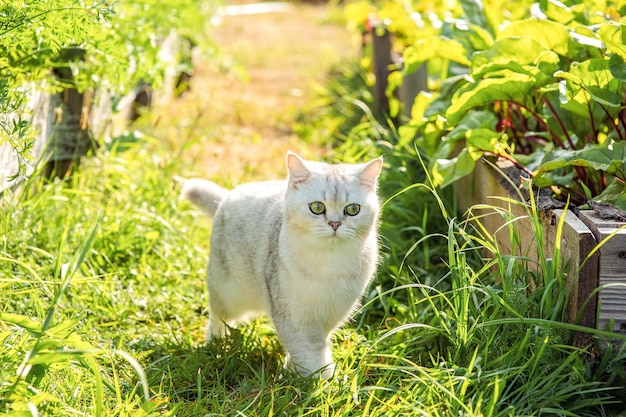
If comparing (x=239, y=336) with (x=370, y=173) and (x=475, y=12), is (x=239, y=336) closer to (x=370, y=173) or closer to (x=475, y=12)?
(x=370, y=173)

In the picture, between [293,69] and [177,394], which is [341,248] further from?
[293,69]

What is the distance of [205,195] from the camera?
3303 mm

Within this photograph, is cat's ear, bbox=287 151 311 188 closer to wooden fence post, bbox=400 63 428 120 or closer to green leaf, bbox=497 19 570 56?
green leaf, bbox=497 19 570 56

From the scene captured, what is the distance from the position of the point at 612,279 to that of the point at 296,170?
1.08 metres

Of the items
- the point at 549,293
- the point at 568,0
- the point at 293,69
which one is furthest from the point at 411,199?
the point at 293,69

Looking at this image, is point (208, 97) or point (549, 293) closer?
point (549, 293)

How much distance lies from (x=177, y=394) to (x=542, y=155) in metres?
1.72

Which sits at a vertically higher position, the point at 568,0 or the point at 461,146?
the point at 568,0

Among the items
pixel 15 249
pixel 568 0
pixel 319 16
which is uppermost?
pixel 568 0

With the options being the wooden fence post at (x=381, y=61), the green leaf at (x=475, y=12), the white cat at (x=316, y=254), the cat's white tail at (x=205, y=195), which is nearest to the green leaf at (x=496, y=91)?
the white cat at (x=316, y=254)

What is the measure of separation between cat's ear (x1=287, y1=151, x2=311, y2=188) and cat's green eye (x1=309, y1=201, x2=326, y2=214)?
0.37 feet

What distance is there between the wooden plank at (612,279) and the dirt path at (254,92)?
8.17 feet

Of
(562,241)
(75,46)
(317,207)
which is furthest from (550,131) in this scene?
(75,46)

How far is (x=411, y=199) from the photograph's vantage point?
3891mm
